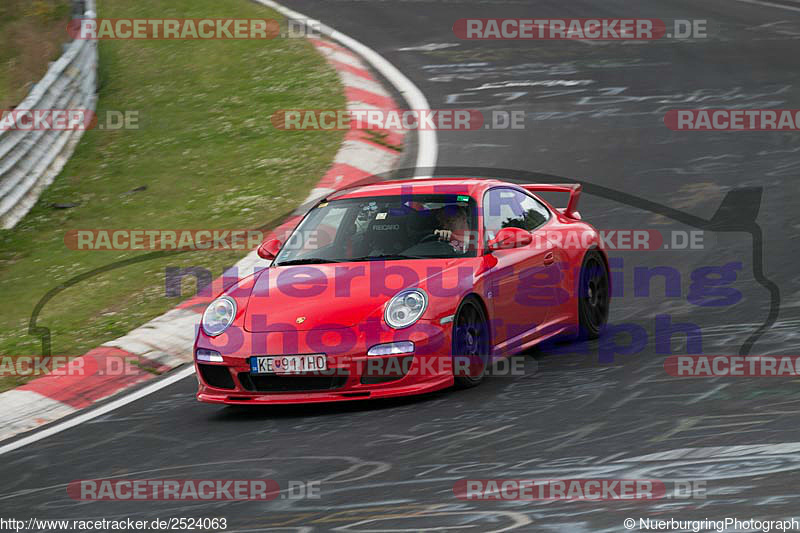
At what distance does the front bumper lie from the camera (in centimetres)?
695

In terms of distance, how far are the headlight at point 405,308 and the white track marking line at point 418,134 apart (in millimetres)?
1942

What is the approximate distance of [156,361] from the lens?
876 centimetres

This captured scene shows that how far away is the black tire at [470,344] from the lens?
23.7 feet

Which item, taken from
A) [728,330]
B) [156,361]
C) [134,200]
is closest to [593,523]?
[728,330]

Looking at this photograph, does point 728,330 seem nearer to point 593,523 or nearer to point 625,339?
point 625,339

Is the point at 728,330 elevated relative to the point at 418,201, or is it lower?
lower

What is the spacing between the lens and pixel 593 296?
8.98 m

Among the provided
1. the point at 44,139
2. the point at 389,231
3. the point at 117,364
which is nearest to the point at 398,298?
the point at 389,231

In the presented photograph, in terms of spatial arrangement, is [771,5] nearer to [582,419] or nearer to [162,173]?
[162,173]

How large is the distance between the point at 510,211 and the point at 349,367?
6.93 ft

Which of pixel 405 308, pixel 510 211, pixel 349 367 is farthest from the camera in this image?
pixel 510 211

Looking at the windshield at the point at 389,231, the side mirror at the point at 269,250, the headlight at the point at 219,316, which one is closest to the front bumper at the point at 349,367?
the headlight at the point at 219,316

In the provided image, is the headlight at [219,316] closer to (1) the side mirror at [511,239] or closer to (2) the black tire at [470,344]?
(2) the black tire at [470,344]

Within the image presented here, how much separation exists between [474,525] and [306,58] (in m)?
13.7
